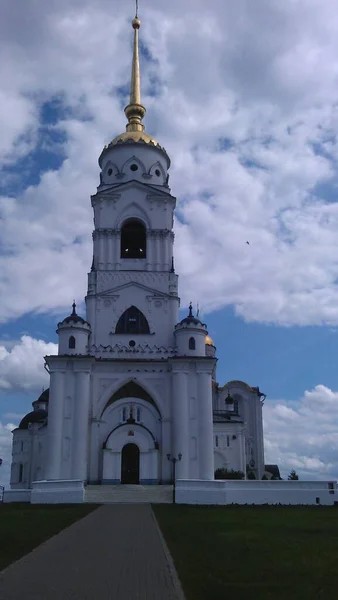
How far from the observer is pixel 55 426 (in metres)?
38.5

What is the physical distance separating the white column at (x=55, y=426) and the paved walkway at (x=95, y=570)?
22134mm

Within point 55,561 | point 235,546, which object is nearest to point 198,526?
point 235,546

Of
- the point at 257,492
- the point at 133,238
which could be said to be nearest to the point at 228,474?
the point at 257,492

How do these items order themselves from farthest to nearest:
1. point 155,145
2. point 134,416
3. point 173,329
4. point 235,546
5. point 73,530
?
point 155,145 < point 173,329 < point 134,416 < point 73,530 < point 235,546

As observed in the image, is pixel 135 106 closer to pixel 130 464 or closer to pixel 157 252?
pixel 157 252

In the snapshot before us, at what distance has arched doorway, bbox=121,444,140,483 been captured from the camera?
39438 millimetres

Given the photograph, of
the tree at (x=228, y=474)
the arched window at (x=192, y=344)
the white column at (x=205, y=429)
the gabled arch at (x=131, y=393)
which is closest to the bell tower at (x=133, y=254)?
the arched window at (x=192, y=344)

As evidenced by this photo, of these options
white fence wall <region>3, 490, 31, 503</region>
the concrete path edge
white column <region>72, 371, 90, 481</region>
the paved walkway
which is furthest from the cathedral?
the concrete path edge

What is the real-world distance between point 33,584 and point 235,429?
4273 cm

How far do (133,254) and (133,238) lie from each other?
4.57 feet

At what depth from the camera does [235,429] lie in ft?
167

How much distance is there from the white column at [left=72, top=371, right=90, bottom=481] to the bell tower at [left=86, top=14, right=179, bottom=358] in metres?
3.01

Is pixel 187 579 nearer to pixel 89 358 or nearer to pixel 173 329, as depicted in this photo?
pixel 89 358

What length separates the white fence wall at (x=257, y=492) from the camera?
31891mm
